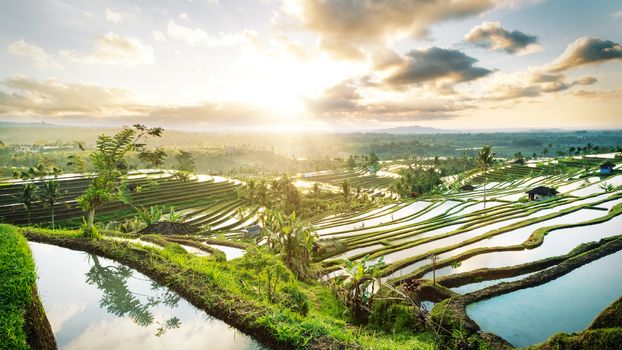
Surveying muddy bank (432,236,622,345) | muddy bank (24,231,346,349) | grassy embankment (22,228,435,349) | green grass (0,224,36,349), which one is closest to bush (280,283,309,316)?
grassy embankment (22,228,435,349)

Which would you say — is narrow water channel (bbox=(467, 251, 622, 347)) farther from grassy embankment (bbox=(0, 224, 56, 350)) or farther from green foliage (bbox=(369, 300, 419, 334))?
grassy embankment (bbox=(0, 224, 56, 350))

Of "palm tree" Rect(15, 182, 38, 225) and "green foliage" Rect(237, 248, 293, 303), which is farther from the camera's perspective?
"palm tree" Rect(15, 182, 38, 225)

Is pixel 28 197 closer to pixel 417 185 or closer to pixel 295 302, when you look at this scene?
pixel 295 302

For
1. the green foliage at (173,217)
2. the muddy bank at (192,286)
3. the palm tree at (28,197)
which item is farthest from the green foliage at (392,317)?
the palm tree at (28,197)

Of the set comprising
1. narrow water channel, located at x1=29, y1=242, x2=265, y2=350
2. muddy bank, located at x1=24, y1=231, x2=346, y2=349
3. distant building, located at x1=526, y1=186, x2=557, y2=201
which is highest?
muddy bank, located at x1=24, y1=231, x2=346, y2=349

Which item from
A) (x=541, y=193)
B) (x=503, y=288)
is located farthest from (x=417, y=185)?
(x=503, y=288)

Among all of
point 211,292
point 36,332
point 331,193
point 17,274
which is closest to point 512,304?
point 211,292

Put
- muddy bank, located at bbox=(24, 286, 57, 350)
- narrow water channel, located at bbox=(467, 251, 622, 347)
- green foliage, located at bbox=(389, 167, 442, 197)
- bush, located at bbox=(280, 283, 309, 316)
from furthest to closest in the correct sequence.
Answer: green foliage, located at bbox=(389, 167, 442, 197), narrow water channel, located at bbox=(467, 251, 622, 347), bush, located at bbox=(280, 283, 309, 316), muddy bank, located at bbox=(24, 286, 57, 350)
